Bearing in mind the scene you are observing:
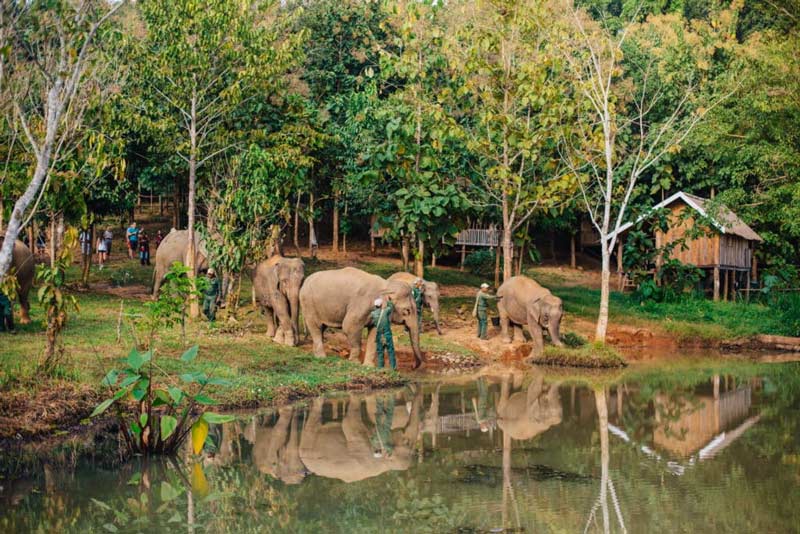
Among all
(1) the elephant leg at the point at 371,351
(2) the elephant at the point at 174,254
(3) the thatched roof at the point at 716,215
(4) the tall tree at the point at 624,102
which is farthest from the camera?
(3) the thatched roof at the point at 716,215

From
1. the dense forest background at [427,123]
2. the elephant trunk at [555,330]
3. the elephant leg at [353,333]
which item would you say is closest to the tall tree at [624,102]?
the dense forest background at [427,123]

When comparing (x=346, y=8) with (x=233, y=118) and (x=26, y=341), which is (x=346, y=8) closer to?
(x=233, y=118)

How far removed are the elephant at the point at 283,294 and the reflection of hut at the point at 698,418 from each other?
843 cm

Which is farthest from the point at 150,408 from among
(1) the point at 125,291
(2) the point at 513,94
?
(1) the point at 125,291

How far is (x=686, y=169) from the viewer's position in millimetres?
42062

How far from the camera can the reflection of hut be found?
14.3m

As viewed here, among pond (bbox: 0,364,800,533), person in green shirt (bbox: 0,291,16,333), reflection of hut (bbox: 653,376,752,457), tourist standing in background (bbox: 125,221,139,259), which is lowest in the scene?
reflection of hut (bbox: 653,376,752,457)

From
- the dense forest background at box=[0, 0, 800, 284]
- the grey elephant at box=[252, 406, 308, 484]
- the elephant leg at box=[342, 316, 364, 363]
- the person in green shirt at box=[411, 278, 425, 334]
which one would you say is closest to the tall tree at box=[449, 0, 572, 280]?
the dense forest background at box=[0, 0, 800, 284]

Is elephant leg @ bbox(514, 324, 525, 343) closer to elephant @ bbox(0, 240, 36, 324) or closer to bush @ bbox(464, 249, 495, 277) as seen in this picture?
elephant @ bbox(0, 240, 36, 324)

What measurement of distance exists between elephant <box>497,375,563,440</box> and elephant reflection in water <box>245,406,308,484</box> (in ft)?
10.3

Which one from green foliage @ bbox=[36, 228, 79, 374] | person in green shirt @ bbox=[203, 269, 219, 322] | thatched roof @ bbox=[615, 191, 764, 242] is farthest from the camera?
thatched roof @ bbox=[615, 191, 764, 242]

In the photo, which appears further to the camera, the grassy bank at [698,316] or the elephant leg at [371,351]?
the grassy bank at [698,316]

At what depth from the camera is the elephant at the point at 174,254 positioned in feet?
91.0

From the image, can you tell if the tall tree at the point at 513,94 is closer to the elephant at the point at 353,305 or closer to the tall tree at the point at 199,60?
the tall tree at the point at 199,60
